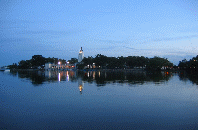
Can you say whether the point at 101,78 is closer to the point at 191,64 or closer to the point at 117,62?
the point at 191,64

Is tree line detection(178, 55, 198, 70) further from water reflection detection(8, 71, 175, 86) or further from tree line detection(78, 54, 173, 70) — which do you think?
water reflection detection(8, 71, 175, 86)

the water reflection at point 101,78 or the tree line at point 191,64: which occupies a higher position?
the tree line at point 191,64

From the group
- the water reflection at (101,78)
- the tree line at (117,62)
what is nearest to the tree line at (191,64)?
the tree line at (117,62)

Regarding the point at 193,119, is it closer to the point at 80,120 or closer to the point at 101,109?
the point at 101,109

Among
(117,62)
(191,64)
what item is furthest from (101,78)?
(117,62)

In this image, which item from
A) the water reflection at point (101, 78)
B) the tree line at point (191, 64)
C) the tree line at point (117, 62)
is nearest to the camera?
the water reflection at point (101, 78)

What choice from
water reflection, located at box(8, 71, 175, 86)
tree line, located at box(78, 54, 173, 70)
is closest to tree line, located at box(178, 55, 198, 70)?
tree line, located at box(78, 54, 173, 70)

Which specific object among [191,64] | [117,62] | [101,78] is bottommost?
[101,78]

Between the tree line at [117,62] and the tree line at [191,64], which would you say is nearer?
the tree line at [191,64]

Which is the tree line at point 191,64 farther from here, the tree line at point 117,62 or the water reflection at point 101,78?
the water reflection at point 101,78

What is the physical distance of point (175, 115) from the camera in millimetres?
9648

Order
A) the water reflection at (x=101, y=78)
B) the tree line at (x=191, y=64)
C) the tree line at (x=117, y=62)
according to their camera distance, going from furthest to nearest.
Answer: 1. the tree line at (x=117, y=62)
2. the tree line at (x=191, y=64)
3. the water reflection at (x=101, y=78)

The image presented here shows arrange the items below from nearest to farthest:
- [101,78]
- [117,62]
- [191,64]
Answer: [101,78], [191,64], [117,62]

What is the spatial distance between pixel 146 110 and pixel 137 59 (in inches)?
3969
